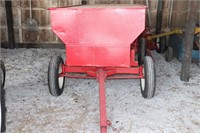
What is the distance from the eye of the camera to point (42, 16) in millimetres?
5906

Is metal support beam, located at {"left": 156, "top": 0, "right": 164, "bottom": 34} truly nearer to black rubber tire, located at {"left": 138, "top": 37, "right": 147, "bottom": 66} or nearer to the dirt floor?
the dirt floor

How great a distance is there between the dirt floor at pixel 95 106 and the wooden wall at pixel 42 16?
1735mm

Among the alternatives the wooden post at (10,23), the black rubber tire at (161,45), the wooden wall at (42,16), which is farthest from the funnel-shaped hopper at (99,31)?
the wooden post at (10,23)

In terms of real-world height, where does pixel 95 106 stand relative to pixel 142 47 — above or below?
below

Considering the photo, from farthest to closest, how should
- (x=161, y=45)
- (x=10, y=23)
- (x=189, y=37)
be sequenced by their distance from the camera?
(x=10, y=23)
(x=161, y=45)
(x=189, y=37)

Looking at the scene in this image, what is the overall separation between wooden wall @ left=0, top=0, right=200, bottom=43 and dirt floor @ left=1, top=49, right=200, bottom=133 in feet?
5.69

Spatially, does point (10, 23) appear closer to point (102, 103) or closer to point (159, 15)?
point (159, 15)

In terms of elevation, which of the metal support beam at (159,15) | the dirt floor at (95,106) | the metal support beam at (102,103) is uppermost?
the metal support beam at (159,15)

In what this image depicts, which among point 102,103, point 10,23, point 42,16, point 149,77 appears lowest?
point 102,103

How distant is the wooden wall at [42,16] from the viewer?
5840 mm

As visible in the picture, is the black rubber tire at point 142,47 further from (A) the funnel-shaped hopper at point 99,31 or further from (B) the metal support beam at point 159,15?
(B) the metal support beam at point 159,15

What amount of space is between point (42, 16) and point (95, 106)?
3.41 metres

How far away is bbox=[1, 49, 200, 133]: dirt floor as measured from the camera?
2695 mm

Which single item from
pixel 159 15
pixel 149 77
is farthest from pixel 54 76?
pixel 159 15
